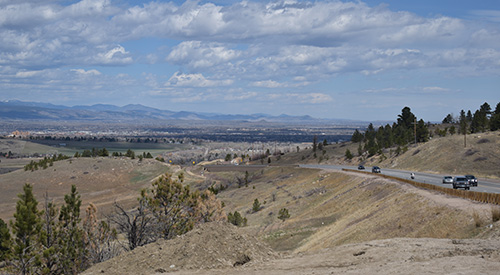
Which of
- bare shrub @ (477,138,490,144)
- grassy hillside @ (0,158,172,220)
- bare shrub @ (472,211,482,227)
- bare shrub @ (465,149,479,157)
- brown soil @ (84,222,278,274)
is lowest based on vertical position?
grassy hillside @ (0,158,172,220)

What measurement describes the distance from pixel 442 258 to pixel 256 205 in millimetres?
46705

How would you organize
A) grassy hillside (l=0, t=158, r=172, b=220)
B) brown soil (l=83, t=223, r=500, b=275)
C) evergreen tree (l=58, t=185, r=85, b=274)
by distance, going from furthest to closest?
1. grassy hillside (l=0, t=158, r=172, b=220)
2. evergreen tree (l=58, t=185, r=85, b=274)
3. brown soil (l=83, t=223, r=500, b=275)

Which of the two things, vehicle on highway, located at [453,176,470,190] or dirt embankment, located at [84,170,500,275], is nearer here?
dirt embankment, located at [84,170,500,275]

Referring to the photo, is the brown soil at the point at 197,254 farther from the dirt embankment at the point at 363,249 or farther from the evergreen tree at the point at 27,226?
the evergreen tree at the point at 27,226

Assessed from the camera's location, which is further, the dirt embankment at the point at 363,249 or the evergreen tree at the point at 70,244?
the evergreen tree at the point at 70,244

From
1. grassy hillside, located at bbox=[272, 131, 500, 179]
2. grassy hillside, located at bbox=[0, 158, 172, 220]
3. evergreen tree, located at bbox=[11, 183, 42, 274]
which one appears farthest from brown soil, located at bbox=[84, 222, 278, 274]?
grassy hillside, located at bbox=[0, 158, 172, 220]

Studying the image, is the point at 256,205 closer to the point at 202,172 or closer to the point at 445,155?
the point at 445,155

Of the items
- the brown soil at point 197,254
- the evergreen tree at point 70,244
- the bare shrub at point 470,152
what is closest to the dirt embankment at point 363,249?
the brown soil at point 197,254

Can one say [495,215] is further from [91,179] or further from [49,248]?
[91,179]

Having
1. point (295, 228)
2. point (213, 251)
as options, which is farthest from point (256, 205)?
point (213, 251)

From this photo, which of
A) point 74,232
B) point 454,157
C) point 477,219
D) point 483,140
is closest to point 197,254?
point 74,232

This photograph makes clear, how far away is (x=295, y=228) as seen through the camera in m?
45.1

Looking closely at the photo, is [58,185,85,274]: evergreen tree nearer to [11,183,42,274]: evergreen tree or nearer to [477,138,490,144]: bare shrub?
[11,183,42,274]: evergreen tree

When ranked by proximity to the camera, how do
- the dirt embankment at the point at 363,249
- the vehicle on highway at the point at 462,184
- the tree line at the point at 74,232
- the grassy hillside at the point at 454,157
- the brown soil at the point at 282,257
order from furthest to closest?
1. the grassy hillside at the point at 454,157
2. the vehicle on highway at the point at 462,184
3. the tree line at the point at 74,232
4. the dirt embankment at the point at 363,249
5. the brown soil at the point at 282,257
